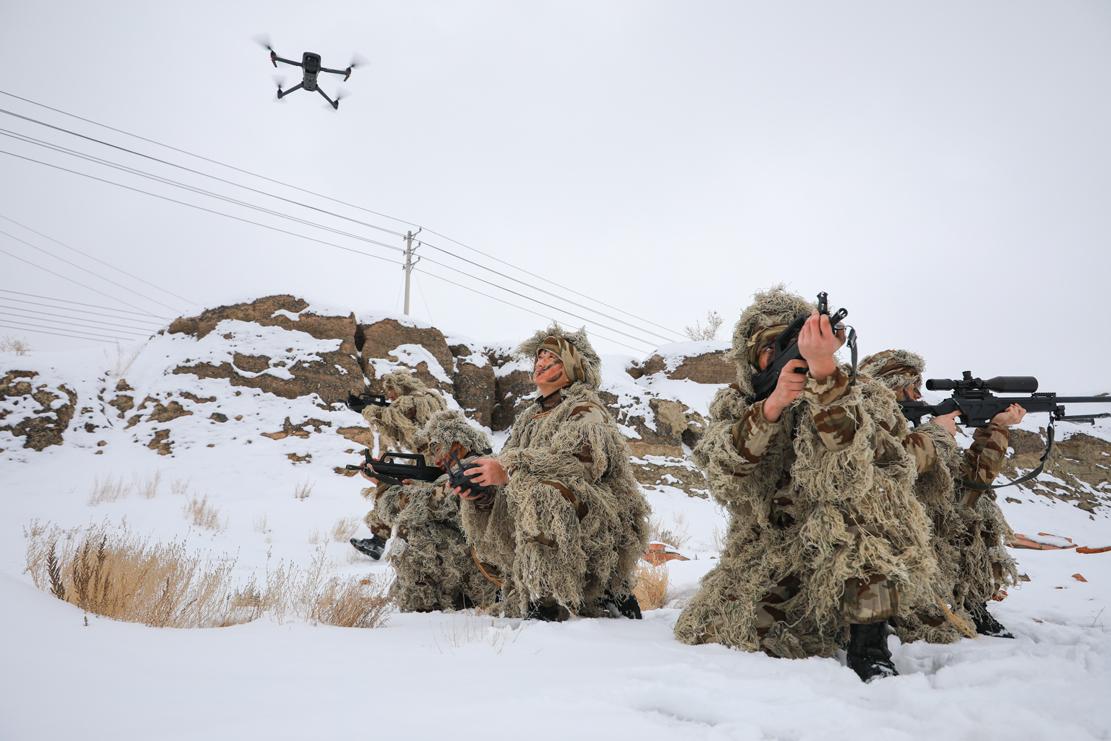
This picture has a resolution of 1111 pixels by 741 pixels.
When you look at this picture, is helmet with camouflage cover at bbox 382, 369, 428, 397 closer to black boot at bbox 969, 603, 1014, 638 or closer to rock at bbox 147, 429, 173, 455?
black boot at bbox 969, 603, 1014, 638

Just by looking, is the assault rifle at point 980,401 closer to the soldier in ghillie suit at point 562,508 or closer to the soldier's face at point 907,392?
the soldier's face at point 907,392

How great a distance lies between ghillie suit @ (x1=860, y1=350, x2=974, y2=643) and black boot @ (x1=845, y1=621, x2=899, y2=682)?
0.37 m

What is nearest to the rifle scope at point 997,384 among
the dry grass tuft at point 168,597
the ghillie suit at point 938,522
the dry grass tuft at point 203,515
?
the ghillie suit at point 938,522

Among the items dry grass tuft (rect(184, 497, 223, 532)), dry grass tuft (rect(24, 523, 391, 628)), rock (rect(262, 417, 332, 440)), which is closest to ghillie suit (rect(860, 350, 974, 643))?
dry grass tuft (rect(24, 523, 391, 628))

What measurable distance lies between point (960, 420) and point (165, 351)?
13211 mm

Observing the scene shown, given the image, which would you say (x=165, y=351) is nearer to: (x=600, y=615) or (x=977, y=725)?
(x=600, y=615)

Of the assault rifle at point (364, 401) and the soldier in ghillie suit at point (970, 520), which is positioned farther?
the assault rifle at point (364, 401)

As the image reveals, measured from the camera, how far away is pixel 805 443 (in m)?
2.62

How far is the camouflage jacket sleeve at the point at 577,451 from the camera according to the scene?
3246 millimetres

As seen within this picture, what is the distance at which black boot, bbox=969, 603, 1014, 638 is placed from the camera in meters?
3.28

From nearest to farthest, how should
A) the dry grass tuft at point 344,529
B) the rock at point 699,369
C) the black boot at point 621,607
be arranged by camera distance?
the black boot at point 621,607, the dry grass tuft at point 344,529, the rock at point 699,369

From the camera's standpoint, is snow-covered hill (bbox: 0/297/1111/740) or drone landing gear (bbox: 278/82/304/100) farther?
drone landing gear (bbox: 278/82/304/100)

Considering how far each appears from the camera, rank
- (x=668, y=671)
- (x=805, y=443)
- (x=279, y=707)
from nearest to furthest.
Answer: (x=279, y=707) → (x=668, y=671) → (x=805, y=443)

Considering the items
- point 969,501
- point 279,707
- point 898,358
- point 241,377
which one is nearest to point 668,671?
point 279,707
